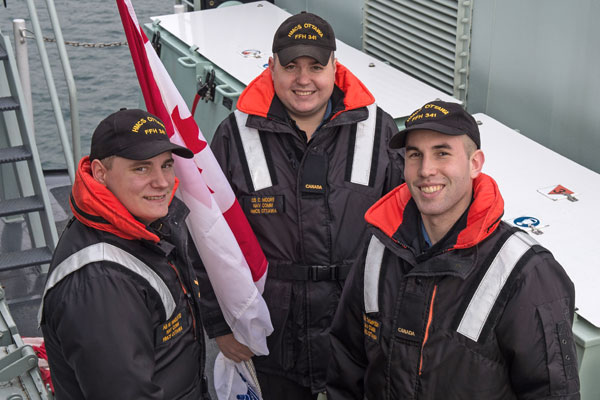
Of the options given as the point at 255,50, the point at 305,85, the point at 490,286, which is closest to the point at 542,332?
the point at 490,286

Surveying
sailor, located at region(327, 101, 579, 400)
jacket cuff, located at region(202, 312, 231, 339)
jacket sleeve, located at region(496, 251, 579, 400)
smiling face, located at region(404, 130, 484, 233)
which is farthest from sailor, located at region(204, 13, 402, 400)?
jacket sleeve, located at region(496, 251, 579, 400)

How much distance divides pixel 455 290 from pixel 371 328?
0.34m

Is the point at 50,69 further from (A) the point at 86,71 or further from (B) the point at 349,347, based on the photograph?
(A) the point at 86,71

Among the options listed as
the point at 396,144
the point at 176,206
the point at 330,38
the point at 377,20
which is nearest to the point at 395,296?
the point at 396,144

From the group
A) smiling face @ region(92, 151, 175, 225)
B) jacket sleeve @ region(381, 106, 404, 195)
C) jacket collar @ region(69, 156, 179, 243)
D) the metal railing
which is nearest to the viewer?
jacket collar @ region(69, 156, 179, 243)

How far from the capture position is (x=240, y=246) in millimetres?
3154

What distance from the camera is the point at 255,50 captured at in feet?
16.8

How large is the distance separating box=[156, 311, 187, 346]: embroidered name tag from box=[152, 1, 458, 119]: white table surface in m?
1.84

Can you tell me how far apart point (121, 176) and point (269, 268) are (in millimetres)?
918

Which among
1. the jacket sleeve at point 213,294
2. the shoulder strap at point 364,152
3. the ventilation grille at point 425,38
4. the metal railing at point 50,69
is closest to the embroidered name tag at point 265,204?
the jacket sleeve at point 213,294

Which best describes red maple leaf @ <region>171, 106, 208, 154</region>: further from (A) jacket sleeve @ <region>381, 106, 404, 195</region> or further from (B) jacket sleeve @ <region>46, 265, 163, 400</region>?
(B) jacket sleeve @ <region>46, 265, 163, 400</region>

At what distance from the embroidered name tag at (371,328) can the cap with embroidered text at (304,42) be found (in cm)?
114

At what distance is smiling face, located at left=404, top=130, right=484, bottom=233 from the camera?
2.22 m

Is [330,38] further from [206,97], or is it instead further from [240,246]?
[206,97]
